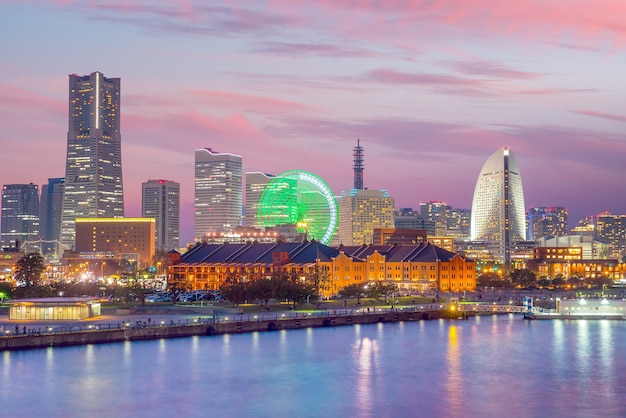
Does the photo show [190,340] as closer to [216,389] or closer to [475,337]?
[216,389]

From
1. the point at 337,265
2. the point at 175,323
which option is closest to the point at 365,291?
the point at 337,265

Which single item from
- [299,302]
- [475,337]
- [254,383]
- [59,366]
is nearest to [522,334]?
[475,337]

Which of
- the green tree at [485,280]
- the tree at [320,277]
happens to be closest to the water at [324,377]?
the tree at [320,277]

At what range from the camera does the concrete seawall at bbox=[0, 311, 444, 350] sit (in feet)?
278

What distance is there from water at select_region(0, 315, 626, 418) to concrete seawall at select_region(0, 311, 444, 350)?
1.44 meters

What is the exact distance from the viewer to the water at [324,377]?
6488cm

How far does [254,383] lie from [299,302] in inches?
2033

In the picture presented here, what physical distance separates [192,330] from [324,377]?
24.9 meters

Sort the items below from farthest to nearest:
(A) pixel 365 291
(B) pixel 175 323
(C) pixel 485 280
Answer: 1. (C) pixel 485 280
2. (A) pixel 365 291
3. (B) pixel 175 323

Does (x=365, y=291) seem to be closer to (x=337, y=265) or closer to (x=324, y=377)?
(x=337, y=265)

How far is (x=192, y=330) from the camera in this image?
97.9 meters

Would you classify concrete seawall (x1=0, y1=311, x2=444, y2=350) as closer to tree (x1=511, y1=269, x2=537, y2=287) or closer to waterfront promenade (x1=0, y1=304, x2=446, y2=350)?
waterfront promenade (x1=0, y1=304, x2=446, y2=350)

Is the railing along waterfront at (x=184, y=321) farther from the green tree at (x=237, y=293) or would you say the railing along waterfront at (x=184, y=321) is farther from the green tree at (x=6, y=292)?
the green tree at (x=6, y=292)

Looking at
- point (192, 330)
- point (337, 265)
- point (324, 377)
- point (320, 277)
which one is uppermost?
point (337, 265)
